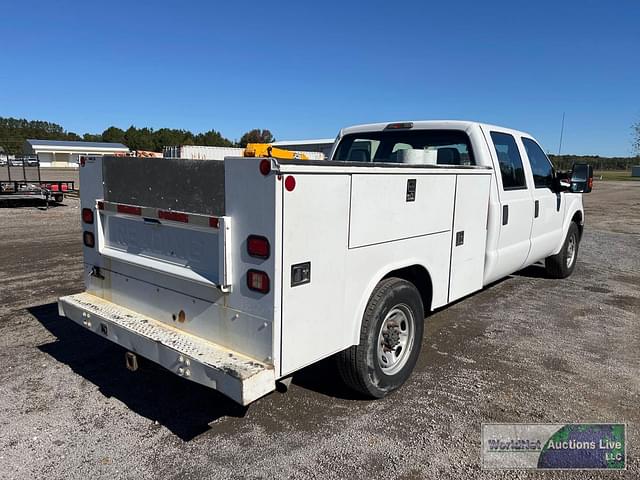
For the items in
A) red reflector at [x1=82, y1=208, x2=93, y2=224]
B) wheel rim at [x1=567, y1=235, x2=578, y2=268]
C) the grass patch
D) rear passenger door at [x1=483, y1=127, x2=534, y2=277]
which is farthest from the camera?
the grass patch

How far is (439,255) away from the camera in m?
4.09

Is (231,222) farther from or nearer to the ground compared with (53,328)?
farther from the ground

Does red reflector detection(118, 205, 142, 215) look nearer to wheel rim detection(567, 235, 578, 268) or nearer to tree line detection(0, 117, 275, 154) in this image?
wheel rim detection(567, 235, 578, 268)

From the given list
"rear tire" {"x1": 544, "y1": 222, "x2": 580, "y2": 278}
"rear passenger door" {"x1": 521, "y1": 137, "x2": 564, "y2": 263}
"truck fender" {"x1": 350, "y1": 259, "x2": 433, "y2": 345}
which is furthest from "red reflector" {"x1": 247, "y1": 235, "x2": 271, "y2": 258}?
"rear tire" {"x1": 544, "y1": 222, "x2": 580, "y2": 278}

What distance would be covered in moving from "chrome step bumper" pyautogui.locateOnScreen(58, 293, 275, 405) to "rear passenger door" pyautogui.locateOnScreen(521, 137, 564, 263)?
4.45 meters

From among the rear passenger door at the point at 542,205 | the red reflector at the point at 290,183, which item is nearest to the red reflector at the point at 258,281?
the red reflector at the point at 290,183

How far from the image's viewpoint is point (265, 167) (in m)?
2.62

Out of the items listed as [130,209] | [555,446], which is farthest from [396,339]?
[130,209]

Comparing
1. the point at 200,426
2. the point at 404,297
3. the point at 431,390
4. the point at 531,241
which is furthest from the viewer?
the point at 531,241

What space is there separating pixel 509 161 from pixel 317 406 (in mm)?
3396

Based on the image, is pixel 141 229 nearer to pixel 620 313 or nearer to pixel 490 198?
pixel 490 198

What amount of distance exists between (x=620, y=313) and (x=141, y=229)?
18.6ft

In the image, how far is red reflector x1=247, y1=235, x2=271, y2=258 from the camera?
2.69 metres

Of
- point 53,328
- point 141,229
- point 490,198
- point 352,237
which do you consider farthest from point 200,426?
point 490,198
